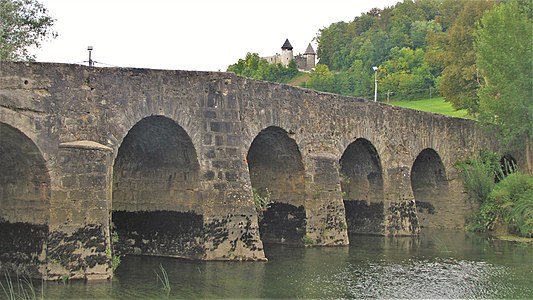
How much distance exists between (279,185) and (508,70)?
33.6 ft

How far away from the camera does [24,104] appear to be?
45.7ft

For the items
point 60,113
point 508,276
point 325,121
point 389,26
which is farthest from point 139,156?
point 389,26

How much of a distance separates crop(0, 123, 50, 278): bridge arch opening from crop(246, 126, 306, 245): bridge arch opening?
693 cm

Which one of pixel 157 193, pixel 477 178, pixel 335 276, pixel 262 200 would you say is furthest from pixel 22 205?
pixel 477 178

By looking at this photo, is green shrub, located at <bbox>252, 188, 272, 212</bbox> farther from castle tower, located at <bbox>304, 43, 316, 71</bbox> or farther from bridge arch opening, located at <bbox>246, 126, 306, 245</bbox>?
castle tower, located at <bbox>304, 43, 316, 71</bbox>

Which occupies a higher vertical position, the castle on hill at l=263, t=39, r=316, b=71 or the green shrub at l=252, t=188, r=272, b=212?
the castle on hill at l=263, t=39, r=316, b=71

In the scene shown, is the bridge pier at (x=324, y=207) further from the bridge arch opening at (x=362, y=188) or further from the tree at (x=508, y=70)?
the tree at (x=508, y=70)

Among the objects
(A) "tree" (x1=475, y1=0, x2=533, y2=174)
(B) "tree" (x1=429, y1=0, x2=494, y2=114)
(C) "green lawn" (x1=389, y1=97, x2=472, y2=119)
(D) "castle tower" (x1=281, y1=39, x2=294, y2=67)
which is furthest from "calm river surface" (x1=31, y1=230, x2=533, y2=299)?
(D) "castle tower" (x1=281, y1=39, x2=294, y2=67)

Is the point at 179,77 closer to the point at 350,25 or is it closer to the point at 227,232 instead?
the point at 227,232

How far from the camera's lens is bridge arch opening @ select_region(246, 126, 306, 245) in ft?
66.9

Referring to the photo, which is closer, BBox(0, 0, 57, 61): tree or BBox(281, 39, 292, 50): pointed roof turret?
BBox(0, 0, 57, 61): tree

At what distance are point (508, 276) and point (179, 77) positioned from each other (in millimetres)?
7579

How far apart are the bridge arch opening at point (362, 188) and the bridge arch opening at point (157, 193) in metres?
7.80

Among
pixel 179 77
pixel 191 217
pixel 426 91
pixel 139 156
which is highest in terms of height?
pixel 426 91
